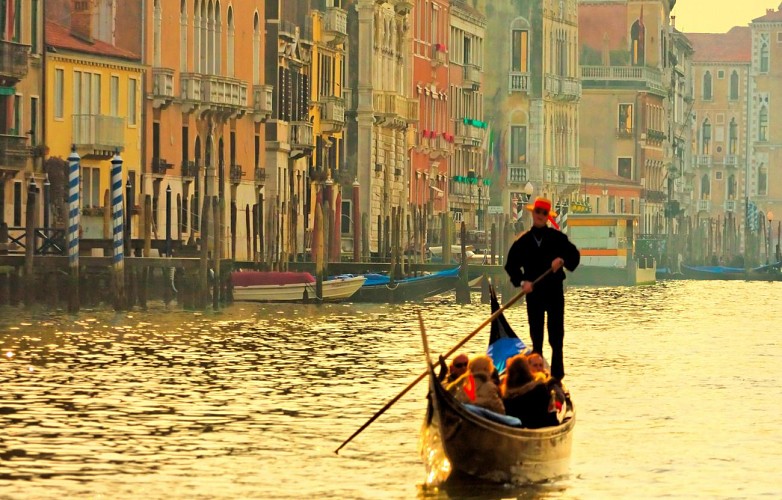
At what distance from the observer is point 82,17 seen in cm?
5419

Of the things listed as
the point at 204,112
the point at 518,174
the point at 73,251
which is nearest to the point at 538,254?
the point at 73,251

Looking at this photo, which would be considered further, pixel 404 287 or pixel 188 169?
pixel 188 169

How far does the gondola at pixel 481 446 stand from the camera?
16.9 metres

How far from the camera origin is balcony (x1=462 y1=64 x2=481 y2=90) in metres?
89.2

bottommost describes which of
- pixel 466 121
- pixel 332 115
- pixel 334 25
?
pixel 332 115

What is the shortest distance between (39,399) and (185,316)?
639 inches

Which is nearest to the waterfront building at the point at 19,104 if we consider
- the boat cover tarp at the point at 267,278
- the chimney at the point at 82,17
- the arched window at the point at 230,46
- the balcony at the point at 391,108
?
the chimney at the point at 82,17

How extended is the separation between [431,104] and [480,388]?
66.1m

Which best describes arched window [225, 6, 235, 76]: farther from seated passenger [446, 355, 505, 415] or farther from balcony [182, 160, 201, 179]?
seated passenger [446, 355, 505, 415]

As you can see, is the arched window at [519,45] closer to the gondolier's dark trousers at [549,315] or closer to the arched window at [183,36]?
the arched window at [183,36]

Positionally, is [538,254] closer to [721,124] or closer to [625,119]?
[625,119]

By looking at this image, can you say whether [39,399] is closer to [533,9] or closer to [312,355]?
[312,355]

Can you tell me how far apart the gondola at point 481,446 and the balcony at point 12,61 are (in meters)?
30.3

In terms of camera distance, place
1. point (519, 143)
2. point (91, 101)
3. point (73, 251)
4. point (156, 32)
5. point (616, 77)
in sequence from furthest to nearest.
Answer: point (616, 77), point (519, 143), point (156, 32), point (91, 101), point (73, 251)
